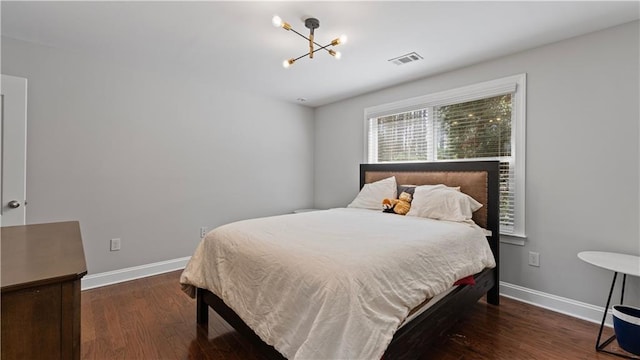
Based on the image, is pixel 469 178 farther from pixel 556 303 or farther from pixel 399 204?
pixel 556 303

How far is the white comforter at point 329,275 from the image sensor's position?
124 cm

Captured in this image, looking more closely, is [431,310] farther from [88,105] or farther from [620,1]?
[88,105]

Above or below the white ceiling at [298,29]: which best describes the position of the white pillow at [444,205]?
below

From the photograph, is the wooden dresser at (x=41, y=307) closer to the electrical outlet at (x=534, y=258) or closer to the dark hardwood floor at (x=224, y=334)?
the dark hardwood floor at (x=224, y=334)

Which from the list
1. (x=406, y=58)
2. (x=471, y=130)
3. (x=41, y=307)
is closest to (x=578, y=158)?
(x=471, y=130)

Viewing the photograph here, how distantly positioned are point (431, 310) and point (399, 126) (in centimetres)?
266

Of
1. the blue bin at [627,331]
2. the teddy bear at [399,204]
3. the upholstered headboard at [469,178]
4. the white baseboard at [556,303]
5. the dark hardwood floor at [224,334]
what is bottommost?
the dark hardwood floor at [224,334]

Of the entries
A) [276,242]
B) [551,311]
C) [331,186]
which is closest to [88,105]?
[276,242]

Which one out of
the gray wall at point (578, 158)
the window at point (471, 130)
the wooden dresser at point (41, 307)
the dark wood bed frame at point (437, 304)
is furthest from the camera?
the window at point (471, 130)

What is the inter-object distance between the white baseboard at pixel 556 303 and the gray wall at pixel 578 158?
5cm

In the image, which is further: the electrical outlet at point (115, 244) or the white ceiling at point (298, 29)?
the electrical outlet at point (115, 244)

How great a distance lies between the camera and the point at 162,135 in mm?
3447

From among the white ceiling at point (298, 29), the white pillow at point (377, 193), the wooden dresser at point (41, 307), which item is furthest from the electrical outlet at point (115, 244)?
Answer: the white pillow at point (377, 193)

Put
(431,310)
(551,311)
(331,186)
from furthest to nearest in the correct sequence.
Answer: (331,186)
(551,311)
(431,310)
